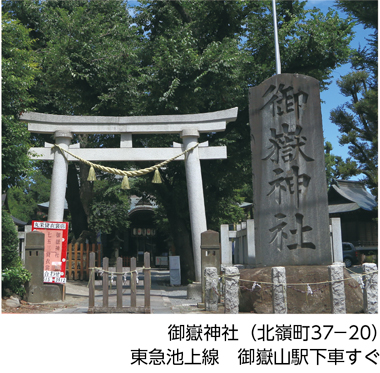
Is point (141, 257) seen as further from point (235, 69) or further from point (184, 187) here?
point (235, 69)

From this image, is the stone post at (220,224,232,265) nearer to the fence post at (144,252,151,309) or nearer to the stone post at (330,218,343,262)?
the stone post at (330,218,343,262)

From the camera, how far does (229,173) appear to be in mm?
17344

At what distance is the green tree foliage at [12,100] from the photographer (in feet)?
30.0

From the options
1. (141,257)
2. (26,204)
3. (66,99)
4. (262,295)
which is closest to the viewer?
(262,295)

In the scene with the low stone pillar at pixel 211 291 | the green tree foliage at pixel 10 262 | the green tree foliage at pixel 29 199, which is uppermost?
the green tree foliage at pixel 29 199

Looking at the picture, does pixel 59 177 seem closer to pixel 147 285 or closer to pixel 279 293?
pixel 147 285

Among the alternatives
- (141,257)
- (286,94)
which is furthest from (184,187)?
(141,257)

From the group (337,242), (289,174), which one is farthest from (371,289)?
(337,242)

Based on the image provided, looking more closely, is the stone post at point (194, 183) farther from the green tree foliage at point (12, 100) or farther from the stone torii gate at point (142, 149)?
the green tree foliage at point (12, 100)

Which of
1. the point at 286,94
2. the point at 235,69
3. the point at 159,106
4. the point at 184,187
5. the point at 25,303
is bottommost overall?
the point at 25,303

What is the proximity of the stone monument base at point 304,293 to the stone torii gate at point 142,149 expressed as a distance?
4.35 metres

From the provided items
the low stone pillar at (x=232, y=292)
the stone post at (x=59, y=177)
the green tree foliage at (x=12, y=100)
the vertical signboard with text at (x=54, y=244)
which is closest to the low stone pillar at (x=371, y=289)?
the low stone pillar at (x=232, y=292)

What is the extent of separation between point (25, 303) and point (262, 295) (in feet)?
18.2

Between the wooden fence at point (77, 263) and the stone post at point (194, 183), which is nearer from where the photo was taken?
the stone post at point (194, 183)
